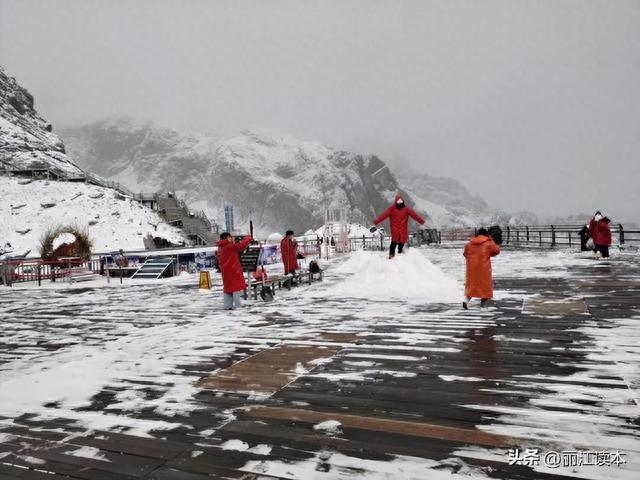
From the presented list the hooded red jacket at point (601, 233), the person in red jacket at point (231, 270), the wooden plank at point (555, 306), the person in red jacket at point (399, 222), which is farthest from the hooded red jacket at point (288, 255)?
the hooded red jacket at point (601, 233)

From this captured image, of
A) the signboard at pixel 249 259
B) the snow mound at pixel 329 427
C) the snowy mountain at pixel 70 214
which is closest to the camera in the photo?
the snow mound at pixel 329 427

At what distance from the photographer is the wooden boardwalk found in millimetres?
2881

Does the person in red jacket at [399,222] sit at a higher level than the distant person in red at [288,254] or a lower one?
higher

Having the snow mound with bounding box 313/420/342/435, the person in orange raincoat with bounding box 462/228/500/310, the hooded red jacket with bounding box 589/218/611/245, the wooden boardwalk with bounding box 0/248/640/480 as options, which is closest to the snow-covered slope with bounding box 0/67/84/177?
the hooded red jacket with bounding box 589/218/611/245

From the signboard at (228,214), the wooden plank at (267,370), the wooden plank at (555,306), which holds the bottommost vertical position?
the wooden plank at (267,370)

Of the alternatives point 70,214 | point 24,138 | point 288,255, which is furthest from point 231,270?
point 24,138

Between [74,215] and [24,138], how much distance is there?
44.1m

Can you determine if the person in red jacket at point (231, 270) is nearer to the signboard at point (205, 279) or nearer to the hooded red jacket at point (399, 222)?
the signboard at point (205, 279)

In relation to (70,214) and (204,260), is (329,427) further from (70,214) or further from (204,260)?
(70,214)

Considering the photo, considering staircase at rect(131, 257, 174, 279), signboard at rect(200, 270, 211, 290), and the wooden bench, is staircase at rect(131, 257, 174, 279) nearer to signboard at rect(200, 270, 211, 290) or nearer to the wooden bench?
signboard at rect(200, 270, 211, 290)

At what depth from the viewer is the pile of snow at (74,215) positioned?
129ft

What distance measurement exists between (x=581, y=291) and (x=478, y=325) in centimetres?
450

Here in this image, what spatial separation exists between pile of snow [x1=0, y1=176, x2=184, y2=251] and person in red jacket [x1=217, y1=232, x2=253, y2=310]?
31822mm

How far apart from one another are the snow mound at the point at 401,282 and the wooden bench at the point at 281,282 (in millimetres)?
1544
